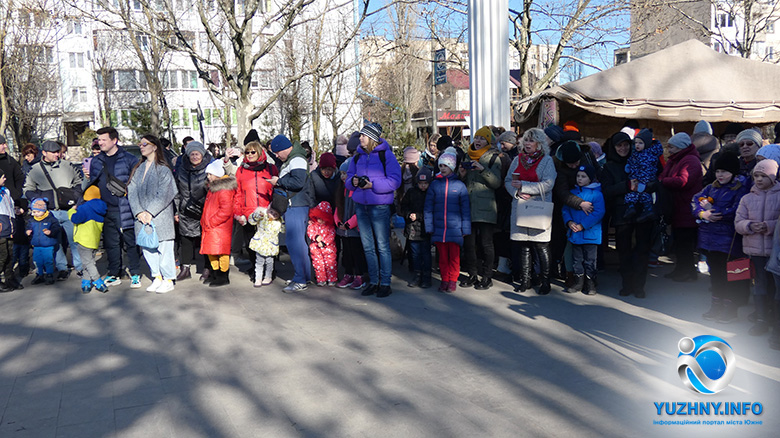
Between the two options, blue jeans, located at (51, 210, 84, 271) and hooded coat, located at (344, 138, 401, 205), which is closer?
hooded coat, located at (344, 138, 401, 205)

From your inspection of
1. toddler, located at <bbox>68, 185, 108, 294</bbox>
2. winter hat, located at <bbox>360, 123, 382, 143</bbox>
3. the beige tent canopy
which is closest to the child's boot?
toddler, located at <bbox>68, 185, 108, 294</bbox>

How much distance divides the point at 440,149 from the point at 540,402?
5.17 meters

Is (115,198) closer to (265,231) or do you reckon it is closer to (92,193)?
(92,193)

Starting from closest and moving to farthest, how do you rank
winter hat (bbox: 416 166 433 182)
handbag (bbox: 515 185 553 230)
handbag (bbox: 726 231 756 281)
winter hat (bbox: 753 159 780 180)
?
winter hat (bbox: 753 159 780 180), handbag (bbox: 726 231 756 281), handbag (bbox: 515 185 553 230), winter hat (bbox: 416 166 433 182)

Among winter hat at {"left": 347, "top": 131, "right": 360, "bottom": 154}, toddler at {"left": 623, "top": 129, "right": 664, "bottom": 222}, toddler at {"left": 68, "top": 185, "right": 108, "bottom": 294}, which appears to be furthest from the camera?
winter hat at {"left": 347, "top": 131, "right": 360, "bottom": 154}

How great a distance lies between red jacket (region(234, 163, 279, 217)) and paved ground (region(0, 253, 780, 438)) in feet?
3.94

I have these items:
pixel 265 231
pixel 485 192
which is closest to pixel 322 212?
pixel 265 231

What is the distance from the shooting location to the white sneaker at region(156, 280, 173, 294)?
8086mm

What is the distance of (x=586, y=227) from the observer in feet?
23.4

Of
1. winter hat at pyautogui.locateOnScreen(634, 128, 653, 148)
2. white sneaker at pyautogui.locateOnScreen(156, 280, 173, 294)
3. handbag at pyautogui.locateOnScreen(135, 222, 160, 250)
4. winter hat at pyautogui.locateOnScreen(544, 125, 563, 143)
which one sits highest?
winter hat at pyautogui.locateOnScreen(544, 125, 563, 143)

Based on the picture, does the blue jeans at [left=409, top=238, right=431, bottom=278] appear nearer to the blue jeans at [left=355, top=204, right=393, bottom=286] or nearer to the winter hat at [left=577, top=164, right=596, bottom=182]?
the blue jeans at [left=355, top=204, right=393, bottom=286]

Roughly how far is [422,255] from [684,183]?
321 centimetres

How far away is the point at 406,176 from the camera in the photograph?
28.6 feet

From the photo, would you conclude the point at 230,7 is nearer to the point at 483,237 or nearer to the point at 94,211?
the point at 94,211
